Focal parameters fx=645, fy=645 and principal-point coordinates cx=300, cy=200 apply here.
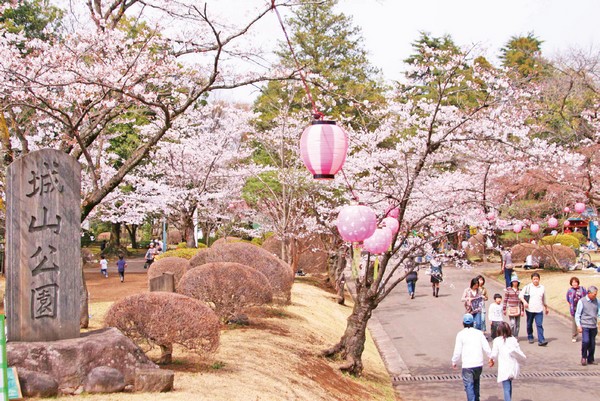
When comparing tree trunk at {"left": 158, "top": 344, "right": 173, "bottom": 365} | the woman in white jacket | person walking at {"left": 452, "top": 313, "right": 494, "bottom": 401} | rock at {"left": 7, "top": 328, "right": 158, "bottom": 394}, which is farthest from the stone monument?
the woman in white jacket

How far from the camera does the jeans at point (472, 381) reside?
32.2ft

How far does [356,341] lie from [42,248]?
21.1 ft

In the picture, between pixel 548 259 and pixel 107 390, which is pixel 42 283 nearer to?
pixel 107 390

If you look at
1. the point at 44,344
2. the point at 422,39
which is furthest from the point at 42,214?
the point at 422,39

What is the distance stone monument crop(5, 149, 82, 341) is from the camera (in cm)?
753

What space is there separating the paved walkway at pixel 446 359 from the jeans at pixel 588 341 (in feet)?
0.96

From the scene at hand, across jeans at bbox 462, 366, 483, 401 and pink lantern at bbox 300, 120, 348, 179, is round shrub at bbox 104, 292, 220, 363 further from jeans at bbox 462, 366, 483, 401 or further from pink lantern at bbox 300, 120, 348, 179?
jeans at bbox 462, 366, 483, 401

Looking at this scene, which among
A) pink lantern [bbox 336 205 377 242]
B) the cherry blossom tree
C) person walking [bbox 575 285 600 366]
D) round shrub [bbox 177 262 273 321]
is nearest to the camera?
pink lantern [bbox 336 205 377 242]

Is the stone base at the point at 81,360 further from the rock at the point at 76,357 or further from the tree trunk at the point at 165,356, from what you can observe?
the tree trunk at the point at 165,356

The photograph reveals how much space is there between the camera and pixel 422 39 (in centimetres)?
4909

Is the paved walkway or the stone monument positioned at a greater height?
the stone monument

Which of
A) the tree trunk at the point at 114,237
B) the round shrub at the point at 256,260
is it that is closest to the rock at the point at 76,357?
the round shrub at the point at 256,260

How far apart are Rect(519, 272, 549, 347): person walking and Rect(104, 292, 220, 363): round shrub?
8.97 m

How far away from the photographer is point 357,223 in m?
9.38
